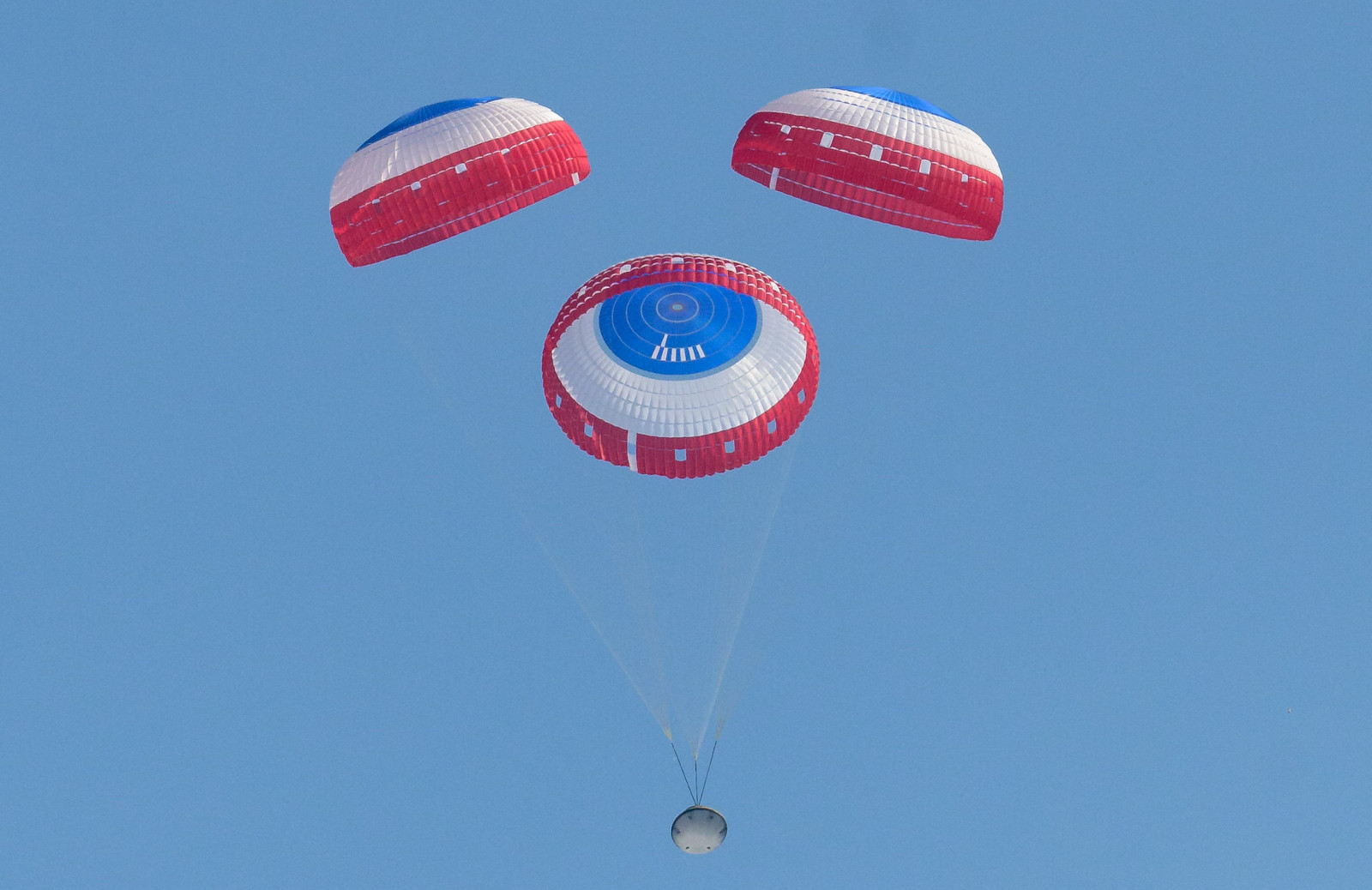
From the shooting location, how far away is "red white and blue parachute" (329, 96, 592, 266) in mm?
30438

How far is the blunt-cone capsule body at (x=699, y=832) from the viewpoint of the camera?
108 ft

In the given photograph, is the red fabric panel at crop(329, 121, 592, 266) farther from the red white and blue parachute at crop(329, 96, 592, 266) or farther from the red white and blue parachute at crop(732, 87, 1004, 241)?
the red white and blue parachute at crop(732, 87, 1004, 241)

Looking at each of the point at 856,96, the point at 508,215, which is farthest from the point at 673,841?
the point at 856,96

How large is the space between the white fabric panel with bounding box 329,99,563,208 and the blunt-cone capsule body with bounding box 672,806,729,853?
12.5m

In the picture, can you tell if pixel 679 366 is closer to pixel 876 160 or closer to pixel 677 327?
pixel 677 327

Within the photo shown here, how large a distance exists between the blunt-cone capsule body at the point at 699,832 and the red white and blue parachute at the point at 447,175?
443 inches

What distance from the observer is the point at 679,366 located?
3161 centimetres

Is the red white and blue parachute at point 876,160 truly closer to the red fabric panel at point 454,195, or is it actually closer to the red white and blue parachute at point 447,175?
the red white and blue parachute at point 447,175

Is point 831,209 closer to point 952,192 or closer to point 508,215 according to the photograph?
point 952,192

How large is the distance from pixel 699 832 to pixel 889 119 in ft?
42.8

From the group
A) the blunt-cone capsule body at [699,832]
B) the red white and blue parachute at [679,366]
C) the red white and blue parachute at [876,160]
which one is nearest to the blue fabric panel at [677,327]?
the red white and blue parachute at [679,366]

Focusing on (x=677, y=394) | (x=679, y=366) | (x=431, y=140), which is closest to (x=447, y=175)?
(x=431, y=140)

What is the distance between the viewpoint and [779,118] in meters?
31.8

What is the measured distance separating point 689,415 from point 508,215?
4.63m
